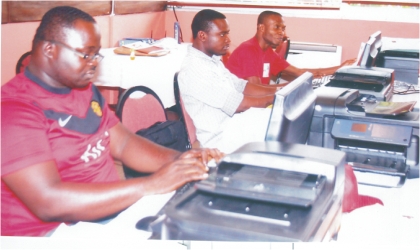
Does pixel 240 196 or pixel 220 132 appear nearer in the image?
pixel 240 196

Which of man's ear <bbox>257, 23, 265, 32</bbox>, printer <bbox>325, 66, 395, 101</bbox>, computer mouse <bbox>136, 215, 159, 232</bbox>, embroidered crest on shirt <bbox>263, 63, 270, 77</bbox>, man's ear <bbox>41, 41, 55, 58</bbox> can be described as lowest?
computer mouse <bbox>136, 215, 159, 232</bbox>

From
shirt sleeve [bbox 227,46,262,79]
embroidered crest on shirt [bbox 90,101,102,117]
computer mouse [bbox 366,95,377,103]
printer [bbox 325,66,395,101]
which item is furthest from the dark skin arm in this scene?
shirt sleeve [bbox 227,46,262,79]

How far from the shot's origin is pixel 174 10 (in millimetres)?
4250

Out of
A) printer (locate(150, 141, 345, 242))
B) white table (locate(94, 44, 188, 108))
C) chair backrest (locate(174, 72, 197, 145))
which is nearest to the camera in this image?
printer (locate(150, 141, 345, 242))

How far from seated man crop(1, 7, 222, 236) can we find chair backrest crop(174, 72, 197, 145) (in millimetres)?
663

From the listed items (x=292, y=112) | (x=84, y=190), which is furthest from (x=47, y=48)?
(x=292, y=112)

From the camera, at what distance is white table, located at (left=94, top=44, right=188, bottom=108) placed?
2.98m

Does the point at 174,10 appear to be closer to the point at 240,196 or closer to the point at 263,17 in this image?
the point at 263,17

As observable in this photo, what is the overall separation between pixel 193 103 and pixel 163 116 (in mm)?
224

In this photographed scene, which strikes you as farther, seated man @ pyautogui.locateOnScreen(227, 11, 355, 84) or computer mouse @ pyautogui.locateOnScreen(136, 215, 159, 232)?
seated man @ pyautogui.locateOnScreen(227, 11, 355, 84)

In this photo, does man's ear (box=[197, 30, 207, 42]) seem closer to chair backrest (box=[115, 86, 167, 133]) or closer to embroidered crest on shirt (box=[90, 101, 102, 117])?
chair backrest (box=[115, 86, 167, 133])

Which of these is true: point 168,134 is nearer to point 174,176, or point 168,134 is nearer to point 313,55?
point 174,176

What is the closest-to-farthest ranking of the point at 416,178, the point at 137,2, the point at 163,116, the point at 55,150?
the point at 55,150 → the point at 416,178 → the point at 163,116 → the point at 137,2

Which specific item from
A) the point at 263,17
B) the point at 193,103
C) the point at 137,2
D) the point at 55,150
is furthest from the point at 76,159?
the point at 137,2
